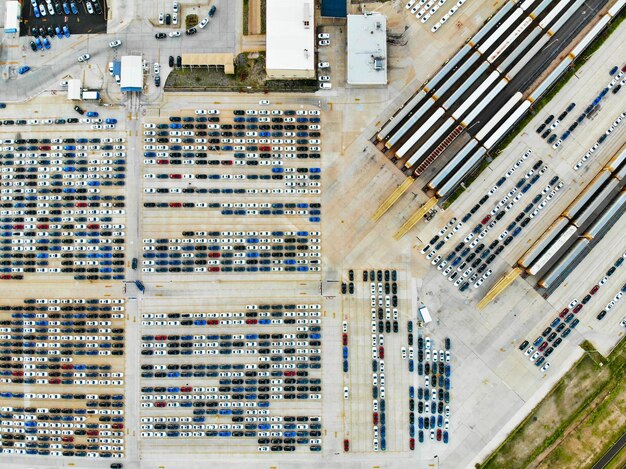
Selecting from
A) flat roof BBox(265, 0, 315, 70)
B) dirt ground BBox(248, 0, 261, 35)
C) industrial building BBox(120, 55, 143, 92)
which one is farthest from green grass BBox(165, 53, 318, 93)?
industrial building BBox(120, 55, 143, 92)

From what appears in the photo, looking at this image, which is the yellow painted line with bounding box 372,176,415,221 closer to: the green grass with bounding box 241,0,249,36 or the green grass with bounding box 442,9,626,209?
the green grass with bounding box 442,9,626,209

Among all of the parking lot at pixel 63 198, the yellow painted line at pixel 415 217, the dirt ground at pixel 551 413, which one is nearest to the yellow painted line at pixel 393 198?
the yellow painted line at pixel 415 217

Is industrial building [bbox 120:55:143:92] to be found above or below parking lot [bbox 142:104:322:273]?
above

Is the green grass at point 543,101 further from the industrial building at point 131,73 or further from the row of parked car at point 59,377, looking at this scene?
the row of parked car at point 59,377

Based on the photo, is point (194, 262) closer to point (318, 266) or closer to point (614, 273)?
point (318, 266)

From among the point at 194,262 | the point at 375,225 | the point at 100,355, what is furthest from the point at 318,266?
the point at 100,355

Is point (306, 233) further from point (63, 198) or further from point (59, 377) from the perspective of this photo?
point (59, 377)
